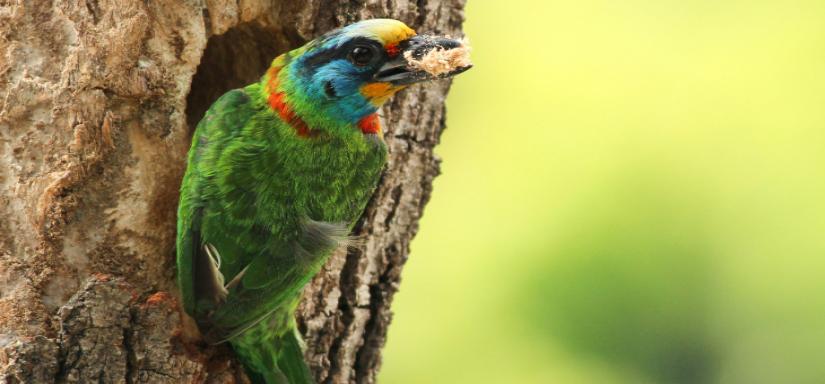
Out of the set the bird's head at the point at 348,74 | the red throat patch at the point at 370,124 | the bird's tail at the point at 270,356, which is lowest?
the bird's tail at the point at 270,356

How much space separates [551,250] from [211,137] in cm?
299

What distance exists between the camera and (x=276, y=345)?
312cm

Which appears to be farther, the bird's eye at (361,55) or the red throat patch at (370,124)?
the red throat patch at (370,124)

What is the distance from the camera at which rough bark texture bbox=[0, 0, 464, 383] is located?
2709 mm

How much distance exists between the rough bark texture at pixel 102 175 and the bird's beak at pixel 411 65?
1.15ft

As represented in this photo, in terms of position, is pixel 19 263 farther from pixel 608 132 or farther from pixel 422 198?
pixel 608 132

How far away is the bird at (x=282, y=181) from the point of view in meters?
2.91

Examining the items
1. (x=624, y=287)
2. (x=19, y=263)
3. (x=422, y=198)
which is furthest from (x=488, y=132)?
(x=19, y=263)

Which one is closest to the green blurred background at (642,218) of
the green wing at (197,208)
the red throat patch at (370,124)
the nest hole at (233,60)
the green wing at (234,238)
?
the nest hole at (233,60)

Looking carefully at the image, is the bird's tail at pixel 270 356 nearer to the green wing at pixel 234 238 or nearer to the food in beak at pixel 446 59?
the green wing at pixel 234 238

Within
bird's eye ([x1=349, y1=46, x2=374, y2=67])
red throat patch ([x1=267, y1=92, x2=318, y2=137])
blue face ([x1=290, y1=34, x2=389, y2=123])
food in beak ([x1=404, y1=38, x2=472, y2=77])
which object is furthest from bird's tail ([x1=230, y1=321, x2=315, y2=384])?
food in beak ([x1=404, y1=38, x2=472, y2=77])

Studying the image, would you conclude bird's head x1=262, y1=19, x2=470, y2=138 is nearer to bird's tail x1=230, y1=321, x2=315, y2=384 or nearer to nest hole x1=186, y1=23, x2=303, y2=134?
nest hole x1=186, y1=23, x2=303, y2=134

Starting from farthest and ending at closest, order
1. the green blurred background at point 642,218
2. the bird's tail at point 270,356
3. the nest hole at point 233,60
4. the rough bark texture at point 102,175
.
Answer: the green blurred background at point 642,218 → the nest hole at point 233,60 → the bird's tail at point 270,356 → the rough bark texture at point 102,175

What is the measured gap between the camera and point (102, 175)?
2902mm
